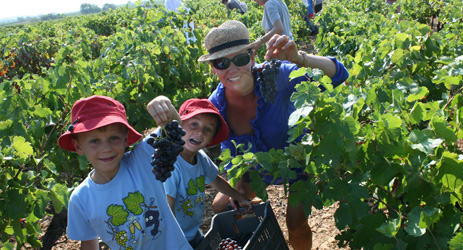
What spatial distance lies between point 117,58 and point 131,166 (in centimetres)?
245

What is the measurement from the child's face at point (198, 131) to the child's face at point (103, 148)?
1.31ft

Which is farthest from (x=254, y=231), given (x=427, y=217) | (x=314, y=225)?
(x=314, y=225)

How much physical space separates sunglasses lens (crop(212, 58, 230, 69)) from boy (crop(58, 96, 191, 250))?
2.39 feet

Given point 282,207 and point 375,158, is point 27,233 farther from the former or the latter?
point 282,207

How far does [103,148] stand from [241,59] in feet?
3.30

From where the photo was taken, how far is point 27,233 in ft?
7.09

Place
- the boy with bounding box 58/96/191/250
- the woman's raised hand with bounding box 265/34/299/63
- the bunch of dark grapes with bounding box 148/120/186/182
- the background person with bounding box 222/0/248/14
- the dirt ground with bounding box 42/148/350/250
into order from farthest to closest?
the background person with bounding box 222/0/248/14 < the dirt ground with bounding box 42/148/350/250 < the woman's raised hand with bounding box 265/34/299/63 < the boy with bounding box 58/96/191/250 < the bunch of dark grapes with bounding box 148/120/186/182

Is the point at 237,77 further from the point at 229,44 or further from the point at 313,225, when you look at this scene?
the point at 313,225

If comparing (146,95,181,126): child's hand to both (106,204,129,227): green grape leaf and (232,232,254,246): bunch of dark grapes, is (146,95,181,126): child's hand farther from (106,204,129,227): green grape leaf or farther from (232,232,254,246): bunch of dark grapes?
(232,232,254,246): bunch of dark grapes

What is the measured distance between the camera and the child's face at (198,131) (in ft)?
7.30

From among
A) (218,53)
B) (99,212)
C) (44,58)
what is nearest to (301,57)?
(218,53)

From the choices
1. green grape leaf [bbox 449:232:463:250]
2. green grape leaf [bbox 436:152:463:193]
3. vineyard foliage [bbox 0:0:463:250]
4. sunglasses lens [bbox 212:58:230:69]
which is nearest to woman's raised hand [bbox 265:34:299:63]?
sunglasses lens [bbox 212:58:230:69]

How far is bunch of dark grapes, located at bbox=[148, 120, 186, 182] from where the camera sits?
1629mm

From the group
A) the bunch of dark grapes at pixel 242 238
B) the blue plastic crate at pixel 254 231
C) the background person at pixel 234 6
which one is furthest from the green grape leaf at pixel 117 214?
the background person at pixel 234 6
